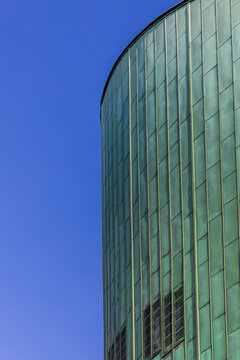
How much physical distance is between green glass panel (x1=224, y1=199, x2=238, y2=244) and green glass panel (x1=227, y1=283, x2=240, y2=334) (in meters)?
2.68

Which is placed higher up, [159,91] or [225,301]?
[159,91]

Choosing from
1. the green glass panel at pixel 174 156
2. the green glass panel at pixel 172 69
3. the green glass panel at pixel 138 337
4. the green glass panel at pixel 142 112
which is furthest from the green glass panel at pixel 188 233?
the green glass panel at pixel 172 69

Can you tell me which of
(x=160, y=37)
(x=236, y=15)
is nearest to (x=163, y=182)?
(x=160, y=37)

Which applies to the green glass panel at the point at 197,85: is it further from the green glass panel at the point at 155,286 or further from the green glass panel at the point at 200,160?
the green glass panel at the point at 155,286

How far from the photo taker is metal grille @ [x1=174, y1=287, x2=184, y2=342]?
48.4 metres

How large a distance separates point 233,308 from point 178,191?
374 inches

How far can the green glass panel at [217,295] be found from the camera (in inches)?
1770

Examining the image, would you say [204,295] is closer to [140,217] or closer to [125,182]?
[140,217]

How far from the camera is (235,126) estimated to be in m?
47.1

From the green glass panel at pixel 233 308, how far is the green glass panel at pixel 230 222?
106 inches

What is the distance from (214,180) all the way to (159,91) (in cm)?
984

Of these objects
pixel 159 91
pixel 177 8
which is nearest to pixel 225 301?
pixel 159 91

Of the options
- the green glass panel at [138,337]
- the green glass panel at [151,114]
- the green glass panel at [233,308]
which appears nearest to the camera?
the green glass panel at [233,308]

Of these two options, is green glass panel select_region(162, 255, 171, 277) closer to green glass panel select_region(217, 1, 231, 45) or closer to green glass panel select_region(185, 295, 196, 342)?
green glass panel select_region(185, 295, 196, 342)
